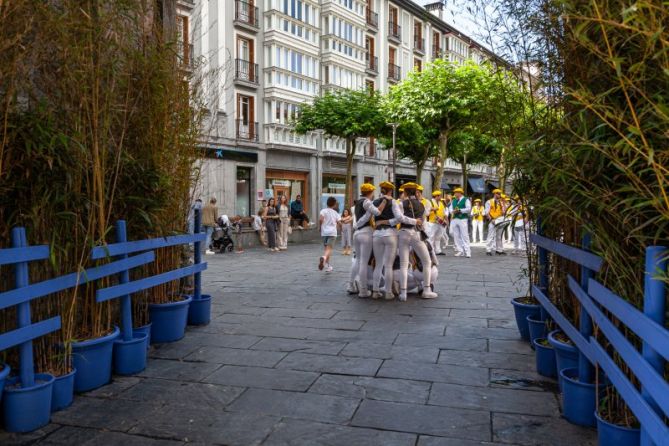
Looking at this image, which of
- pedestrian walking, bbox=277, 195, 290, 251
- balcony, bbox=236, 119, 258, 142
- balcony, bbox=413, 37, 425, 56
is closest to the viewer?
pedestrian walking, bbox=277, 195, 290, 251

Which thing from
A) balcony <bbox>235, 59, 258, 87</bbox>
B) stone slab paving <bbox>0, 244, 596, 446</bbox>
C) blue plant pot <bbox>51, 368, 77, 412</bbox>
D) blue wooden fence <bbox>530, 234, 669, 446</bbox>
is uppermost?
balcony <bbox>235, 59, 258, 87</bbox>

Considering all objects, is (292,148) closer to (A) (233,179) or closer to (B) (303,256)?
(A) (233,179)

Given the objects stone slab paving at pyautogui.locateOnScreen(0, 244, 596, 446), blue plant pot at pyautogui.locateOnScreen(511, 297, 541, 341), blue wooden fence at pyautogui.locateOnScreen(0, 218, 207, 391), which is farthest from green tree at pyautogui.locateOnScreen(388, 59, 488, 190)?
blue wooden fence at pyautogui.locateOnScreen(0, 218, 207, 391)

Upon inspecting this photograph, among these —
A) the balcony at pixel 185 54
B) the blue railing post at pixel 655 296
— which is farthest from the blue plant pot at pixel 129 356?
the blue railing post at pixel 655 296

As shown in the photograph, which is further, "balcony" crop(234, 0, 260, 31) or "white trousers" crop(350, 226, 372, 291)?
"balcony" crop(234, 0, 260, 31)

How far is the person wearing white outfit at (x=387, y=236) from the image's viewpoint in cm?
765

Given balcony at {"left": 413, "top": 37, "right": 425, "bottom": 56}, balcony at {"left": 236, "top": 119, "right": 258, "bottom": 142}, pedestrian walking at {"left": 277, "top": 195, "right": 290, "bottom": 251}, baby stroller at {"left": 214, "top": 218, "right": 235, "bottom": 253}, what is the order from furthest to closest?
balcony at {"left": 413, "top": 37, "right": 425, "bottom": 56} < balcony at {"left": 236, "top": 119, "right": 258, "bottom": 142} < pedestrian walking at {"left": 277, "top": 195, "right": 290, "bottom": 251} < baby stroller at {"left": 214, "top": 218, "right": 235, "bottom": 253}

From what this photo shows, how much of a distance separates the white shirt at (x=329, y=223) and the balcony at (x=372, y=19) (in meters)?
27.3

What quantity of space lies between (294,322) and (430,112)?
19770 millimetres

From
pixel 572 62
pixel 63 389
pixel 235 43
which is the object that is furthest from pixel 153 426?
pixel 235 43

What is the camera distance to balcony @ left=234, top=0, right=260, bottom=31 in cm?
2748

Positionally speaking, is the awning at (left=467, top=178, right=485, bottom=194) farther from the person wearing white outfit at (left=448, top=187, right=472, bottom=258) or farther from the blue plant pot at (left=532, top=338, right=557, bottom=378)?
the blue plant pot at (left=532, top=338, right=557, bottom=378)

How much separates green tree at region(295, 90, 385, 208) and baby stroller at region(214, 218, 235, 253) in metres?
9.57

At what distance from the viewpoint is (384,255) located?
7.82m
